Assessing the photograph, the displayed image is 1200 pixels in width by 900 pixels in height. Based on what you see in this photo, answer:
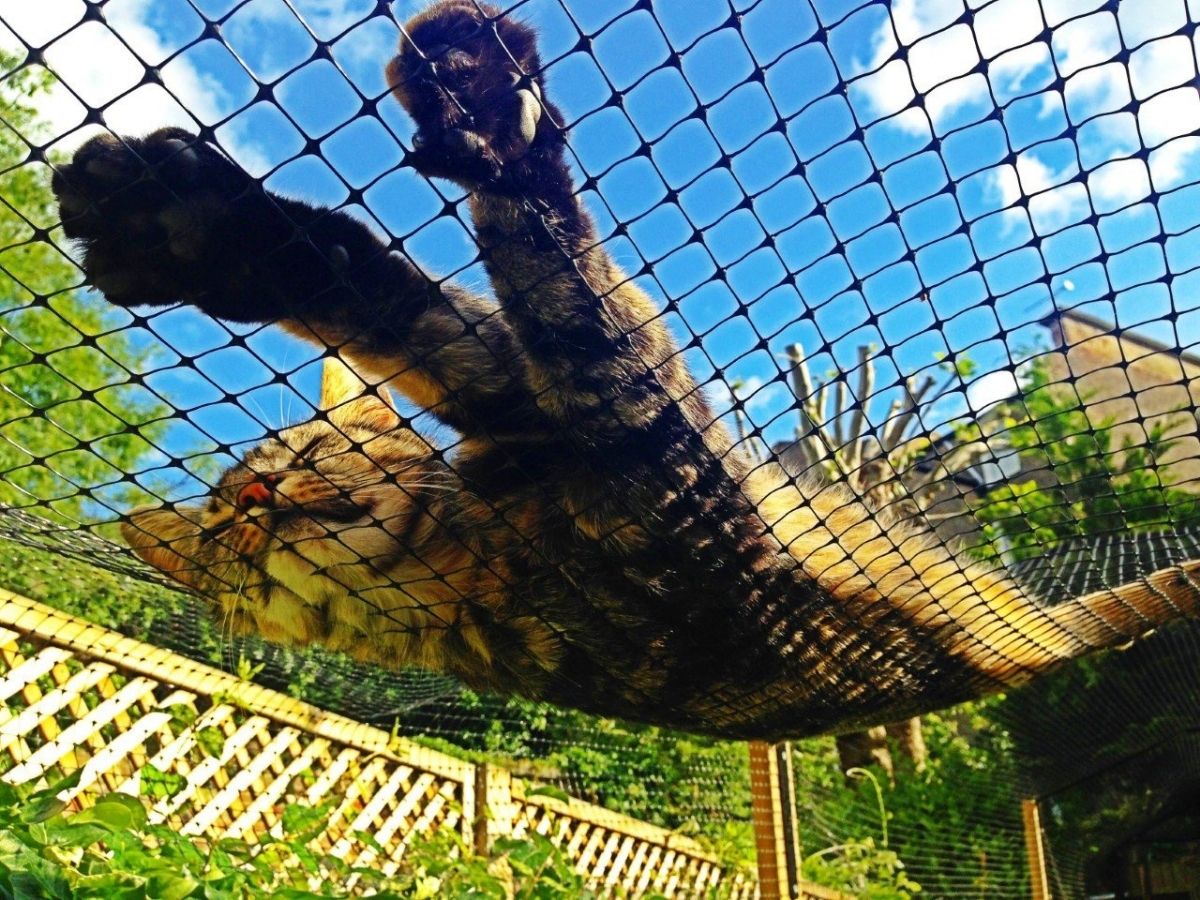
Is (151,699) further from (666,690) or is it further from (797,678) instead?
(797,678)

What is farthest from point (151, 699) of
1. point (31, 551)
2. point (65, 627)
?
point (31, 551)

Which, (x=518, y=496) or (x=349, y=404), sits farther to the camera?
(x=349, y=404)

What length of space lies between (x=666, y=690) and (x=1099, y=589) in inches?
42.3

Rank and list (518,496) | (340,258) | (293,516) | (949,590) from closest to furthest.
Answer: (340,258)
(518,496)
(293,516)
(949,590)

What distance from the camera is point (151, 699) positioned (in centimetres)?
275

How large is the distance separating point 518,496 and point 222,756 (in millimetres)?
1815

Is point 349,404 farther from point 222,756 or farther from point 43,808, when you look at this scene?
point 222,756

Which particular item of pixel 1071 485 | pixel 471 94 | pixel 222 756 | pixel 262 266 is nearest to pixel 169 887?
pixel 262 266

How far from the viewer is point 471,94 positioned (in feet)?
3.77

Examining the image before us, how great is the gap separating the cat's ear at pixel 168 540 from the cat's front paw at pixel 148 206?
2.12 ft

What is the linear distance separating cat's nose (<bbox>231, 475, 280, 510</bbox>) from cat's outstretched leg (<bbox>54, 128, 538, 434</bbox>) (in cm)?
35

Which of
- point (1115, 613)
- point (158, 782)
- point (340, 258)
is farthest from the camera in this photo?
point (1115, 613)

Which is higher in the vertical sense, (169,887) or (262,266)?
(262,266)

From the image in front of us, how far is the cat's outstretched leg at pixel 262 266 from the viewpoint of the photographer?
Result: 118cm
